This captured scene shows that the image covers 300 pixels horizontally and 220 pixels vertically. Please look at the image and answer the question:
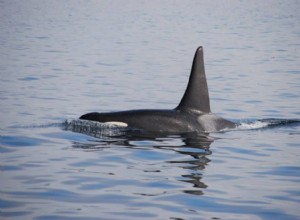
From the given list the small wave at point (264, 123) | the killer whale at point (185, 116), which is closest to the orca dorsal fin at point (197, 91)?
the killer whale at point (185, 116)

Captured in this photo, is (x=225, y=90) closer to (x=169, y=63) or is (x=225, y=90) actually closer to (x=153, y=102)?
(x=153, y=102)

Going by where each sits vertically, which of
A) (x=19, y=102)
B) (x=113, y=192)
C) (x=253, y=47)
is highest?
(x=253, y=47)

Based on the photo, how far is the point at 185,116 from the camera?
13461 millimetres

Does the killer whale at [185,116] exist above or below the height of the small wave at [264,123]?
above

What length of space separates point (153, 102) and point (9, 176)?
901cm

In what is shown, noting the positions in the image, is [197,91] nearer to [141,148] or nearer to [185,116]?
[185,116]

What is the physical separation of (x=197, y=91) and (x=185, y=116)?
56 centimetres

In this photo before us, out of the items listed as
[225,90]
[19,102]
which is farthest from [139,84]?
[19,102]

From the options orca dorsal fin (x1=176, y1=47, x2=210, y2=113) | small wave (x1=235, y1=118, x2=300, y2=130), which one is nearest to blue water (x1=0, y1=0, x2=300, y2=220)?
small wave (x1=235, y1=118, x2=300, y2=130)

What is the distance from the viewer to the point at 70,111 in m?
16.0

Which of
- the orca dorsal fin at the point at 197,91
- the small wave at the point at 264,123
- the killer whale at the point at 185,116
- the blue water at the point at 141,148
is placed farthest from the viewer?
the small wave at the point at 264,123

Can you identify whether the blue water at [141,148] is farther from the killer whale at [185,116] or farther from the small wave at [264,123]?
the killer whale at [185,116]

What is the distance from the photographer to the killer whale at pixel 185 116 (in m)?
13.1

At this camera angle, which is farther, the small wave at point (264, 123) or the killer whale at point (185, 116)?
the small wave at point (264, 123)
